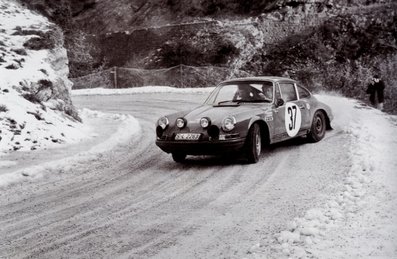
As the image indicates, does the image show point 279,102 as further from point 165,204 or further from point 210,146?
point 165,204

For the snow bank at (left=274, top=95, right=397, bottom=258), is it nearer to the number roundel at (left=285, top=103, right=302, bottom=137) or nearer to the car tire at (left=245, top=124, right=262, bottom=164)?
the number roundel at (left=285, top=103, right=302, bottom=137)

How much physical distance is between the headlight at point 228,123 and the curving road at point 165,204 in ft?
2.02

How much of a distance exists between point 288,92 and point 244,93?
0.98 m

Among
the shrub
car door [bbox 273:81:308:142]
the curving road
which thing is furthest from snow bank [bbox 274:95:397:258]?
the shrub

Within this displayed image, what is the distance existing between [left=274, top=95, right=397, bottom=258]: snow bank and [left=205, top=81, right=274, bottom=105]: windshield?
5.88 feet

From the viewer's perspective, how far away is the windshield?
878 centimetres

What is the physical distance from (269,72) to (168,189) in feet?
60.7

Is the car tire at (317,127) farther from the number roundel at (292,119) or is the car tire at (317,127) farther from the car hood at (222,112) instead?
the car hood at (222,112)

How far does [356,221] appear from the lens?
4902mm

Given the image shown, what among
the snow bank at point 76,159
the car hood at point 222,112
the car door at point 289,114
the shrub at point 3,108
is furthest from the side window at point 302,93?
the shrub at point 3,108

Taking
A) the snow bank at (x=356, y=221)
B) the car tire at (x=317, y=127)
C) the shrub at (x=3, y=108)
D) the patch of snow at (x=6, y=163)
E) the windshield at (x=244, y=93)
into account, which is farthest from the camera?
the shrub at (x=3, y=108)

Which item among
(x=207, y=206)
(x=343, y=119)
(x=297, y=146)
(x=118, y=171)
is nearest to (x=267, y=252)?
(x=207, y=206)

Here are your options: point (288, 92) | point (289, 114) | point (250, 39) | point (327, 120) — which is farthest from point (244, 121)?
point (250, 39)

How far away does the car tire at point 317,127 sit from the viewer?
9570mm
